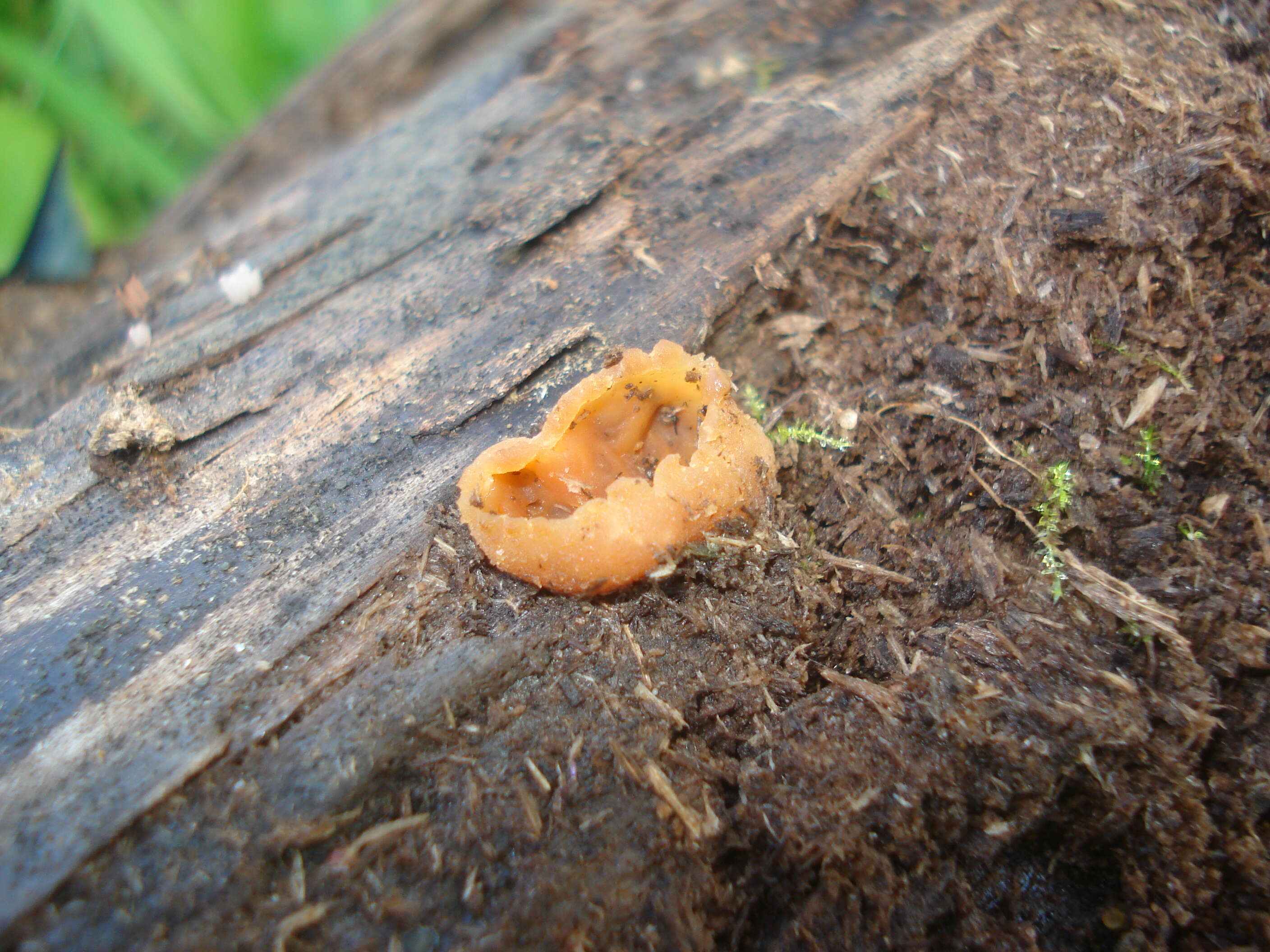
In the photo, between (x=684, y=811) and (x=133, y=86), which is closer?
(x=684, y=811)

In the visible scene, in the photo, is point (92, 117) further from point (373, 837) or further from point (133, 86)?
point (373, 837)

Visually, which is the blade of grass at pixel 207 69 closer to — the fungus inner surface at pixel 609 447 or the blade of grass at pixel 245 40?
the blade of grass at pixel 245 40

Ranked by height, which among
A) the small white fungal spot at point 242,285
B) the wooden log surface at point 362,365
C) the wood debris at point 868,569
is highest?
the small white fungal spot at point 242,285

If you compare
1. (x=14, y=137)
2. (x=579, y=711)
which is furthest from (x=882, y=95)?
(x=14, y=137)

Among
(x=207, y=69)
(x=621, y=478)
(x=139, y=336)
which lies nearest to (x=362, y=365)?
(x=621, y=478)

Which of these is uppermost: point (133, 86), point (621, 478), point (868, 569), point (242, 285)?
point (133, 86)

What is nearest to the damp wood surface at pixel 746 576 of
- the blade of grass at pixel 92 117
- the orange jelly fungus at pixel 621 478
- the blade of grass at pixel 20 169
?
the orange jelly fungus at pixel 621 478
